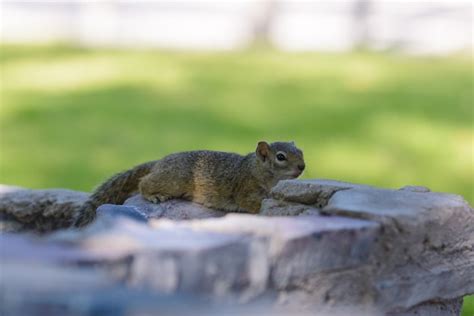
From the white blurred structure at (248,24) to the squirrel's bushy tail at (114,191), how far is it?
6.57 metres

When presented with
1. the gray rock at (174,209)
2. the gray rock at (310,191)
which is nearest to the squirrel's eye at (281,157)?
the gray rock at (174,209)

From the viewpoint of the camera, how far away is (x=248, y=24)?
1177 centimetres

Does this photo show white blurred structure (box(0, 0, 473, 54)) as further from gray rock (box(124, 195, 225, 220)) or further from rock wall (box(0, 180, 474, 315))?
rock wall (box(0, 180, 474, 315))

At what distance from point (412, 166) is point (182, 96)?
8.36 ft

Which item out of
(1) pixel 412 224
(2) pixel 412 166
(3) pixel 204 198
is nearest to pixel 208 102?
(2) pixel 412 166

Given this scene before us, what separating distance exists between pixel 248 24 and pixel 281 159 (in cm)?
701

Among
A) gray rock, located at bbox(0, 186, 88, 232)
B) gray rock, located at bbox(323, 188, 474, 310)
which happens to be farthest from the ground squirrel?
gray rock, located at bbox(323, 188, 474, 310)

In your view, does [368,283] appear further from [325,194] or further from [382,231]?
[325,194]

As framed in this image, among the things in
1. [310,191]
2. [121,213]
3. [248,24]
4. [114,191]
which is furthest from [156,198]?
[248,24]

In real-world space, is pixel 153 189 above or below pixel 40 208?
above

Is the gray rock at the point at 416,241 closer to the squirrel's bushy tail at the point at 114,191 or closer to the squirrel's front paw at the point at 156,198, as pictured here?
the squirrel's front paw at the point at 156,198

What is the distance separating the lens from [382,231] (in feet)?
11.0

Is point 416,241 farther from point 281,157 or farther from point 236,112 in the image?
point 236,112

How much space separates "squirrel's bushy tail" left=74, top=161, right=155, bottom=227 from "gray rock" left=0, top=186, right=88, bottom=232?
157mm
